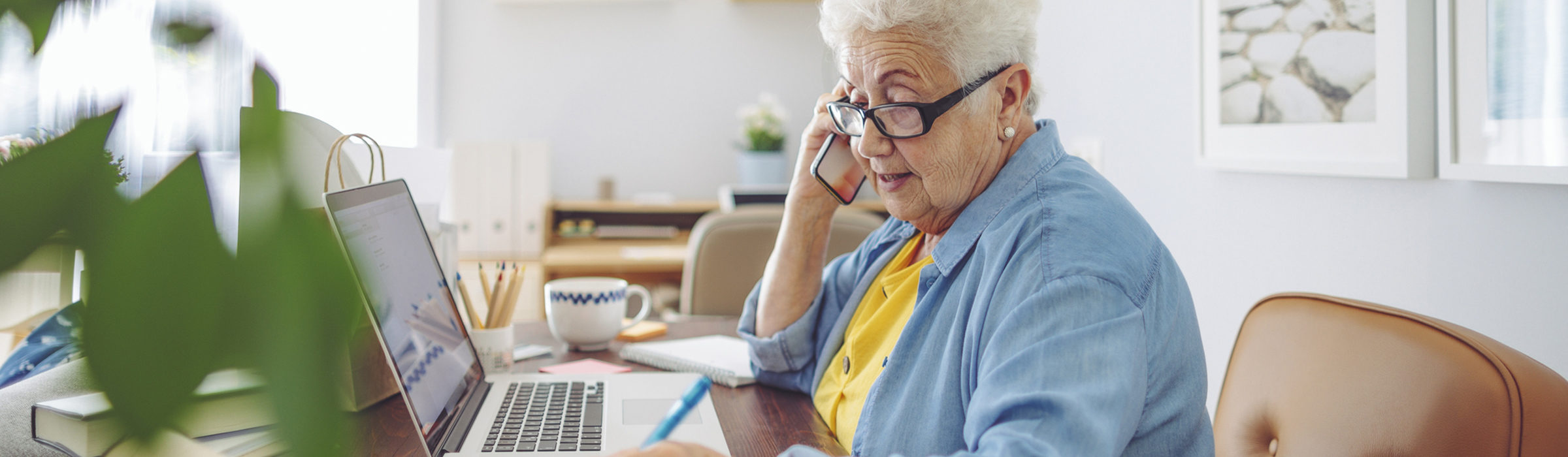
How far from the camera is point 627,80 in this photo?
12.1 ft

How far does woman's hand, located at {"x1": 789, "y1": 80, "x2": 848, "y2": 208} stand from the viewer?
132 cm

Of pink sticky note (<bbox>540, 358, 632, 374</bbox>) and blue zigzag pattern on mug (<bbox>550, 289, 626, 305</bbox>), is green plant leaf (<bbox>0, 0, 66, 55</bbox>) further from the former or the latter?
blue zigzag pattern on mug (<bbox>550, 289, 626, 305</bbox>)

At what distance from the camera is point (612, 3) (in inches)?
143

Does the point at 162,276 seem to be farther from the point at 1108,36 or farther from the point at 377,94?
the point at 1108,36

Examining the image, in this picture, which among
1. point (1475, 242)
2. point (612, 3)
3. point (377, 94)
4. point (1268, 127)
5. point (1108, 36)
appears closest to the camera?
point (377, 94)

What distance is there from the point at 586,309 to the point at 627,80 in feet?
8.09

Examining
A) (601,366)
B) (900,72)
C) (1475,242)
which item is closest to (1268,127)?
(1475,242)

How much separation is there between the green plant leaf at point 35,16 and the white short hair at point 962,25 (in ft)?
2.83

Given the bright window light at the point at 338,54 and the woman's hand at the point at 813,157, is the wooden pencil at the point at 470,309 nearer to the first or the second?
the woman's hand at the point at 813,157

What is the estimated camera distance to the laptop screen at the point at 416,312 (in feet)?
2.51

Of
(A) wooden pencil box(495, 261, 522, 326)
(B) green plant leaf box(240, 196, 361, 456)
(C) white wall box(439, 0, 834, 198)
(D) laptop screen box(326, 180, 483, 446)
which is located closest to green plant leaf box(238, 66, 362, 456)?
(B) green plant leaf box(240, 196, 361, 456)

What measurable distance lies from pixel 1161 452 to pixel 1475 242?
603 mm

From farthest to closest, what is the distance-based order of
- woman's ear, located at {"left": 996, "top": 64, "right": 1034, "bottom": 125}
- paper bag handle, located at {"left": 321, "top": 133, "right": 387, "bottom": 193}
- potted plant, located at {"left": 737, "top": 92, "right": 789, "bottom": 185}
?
potted plant, located at {"left": 737, "top": 92, "right": 789, "bottom": 185} < woman's ear, located at {"left": 996, "top": 64, "right": 1034, "bottom": 125} < paper bag handle, located at {"left": 321, "top": 133, "right": 387, "bottom": 193}

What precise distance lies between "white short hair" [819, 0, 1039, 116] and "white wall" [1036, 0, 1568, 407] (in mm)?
99
